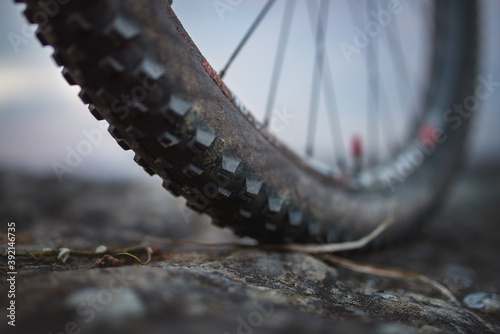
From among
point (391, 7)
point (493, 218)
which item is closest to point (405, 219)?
point (493, 218)

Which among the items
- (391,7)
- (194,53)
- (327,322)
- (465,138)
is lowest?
(327,322)

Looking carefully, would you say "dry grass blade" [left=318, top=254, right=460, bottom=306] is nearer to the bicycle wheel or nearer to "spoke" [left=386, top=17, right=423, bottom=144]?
the bicycle wheel

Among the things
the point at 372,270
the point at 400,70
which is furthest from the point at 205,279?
the point at 400,70

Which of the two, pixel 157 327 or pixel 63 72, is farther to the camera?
pixel 63 72

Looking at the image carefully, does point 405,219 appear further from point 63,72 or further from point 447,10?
point 63,72

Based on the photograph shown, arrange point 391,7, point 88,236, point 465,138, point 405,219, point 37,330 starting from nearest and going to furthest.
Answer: point 37,330
point 88,236
point 405,219
point 391,7
point 465,138

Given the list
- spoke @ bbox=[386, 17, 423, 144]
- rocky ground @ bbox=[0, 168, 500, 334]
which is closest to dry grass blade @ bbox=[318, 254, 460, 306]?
rocky ground @ bbox=[0, 168, 500, 334]
